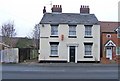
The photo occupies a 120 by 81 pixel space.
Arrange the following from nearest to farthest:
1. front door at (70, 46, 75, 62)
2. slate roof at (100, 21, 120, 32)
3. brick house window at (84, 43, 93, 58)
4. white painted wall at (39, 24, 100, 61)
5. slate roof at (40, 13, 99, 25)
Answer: white painted wall at (39, 24, 100, 61), front door at (70, 46, 75, 62), brick house window at (84, 43, 93, 58), slate roof at (40, 13, 99, 25), slate roof at (100, 21, 120, 32)

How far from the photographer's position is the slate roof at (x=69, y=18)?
46.0m

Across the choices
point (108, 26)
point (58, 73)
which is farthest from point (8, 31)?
point (58, 73)

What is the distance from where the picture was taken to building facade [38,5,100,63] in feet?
148

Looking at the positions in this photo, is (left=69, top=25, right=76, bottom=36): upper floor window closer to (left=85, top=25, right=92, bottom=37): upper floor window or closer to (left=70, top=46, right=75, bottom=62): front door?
(left=85, top=25, right=92, bottom=37): upper floor window

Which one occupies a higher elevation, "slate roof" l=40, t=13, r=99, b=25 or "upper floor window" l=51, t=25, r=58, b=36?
"slate roof" l=40, t=13, r=99, b=25

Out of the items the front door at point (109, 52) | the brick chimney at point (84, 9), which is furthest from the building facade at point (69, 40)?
the front door at point (109, 52)

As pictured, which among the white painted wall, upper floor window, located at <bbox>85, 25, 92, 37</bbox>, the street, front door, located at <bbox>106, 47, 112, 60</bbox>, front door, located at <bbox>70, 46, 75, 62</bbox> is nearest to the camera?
the street

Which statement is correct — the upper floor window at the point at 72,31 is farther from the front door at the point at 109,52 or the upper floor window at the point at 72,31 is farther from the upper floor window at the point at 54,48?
the front door at the point at 109,52

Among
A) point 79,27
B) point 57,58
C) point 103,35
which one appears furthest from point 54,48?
point 103,35

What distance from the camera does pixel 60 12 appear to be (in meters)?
48.1

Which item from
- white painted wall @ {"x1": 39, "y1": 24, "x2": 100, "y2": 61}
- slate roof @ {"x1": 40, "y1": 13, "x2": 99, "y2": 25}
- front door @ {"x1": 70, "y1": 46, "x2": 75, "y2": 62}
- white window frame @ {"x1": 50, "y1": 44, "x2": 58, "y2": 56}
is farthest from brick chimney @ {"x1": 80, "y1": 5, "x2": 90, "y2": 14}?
white window frame @ {"x1": 50, "y1": 44, "x2": 58, "y2": 56}

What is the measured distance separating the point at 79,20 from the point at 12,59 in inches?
469

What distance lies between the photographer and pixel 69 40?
150ft

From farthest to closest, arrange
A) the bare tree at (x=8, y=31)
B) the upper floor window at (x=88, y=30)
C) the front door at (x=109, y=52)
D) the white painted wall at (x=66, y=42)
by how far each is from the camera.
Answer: the bare tree at (x=8, y=31)
the front door at (x=109, y=52)
the upper floor window at (x=88, y=30)
the white painted wall at (x=66, y=42)
